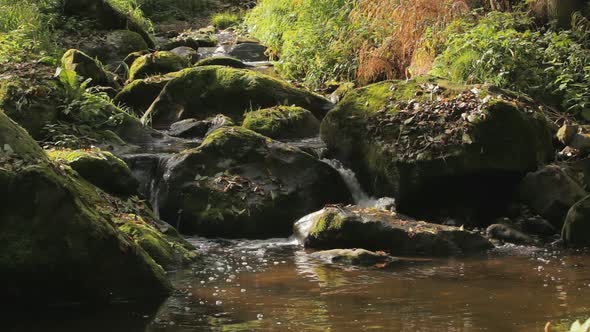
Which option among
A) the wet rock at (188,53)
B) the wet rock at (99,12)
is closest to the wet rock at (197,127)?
the wet rock at (188,53)

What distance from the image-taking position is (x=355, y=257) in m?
6.86

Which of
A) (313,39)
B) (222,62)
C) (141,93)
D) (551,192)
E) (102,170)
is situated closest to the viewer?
(102,170)

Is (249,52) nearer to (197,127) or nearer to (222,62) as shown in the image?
(222,62)

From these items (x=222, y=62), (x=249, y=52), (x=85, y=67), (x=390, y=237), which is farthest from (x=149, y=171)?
(x=249, y=52)

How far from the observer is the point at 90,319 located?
5066 millimetres

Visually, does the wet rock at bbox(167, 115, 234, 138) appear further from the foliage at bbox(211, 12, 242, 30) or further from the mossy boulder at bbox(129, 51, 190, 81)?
the foliage at bbox(211, 12, 242, 30)

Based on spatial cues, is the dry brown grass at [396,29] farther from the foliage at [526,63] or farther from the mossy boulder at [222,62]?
the mossy boulder at [222,62]

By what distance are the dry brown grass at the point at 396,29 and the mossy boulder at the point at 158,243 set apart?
598 centimetres

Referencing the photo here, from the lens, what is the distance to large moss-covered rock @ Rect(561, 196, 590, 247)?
762 cm

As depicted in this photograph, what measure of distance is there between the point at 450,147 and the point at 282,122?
3227 millimetres

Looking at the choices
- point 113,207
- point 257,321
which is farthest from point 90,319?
point 113,207

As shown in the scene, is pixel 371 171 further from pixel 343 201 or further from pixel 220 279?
pixel 220 279

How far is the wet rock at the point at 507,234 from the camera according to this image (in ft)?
25.9

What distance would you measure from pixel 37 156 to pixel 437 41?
7952 mm
